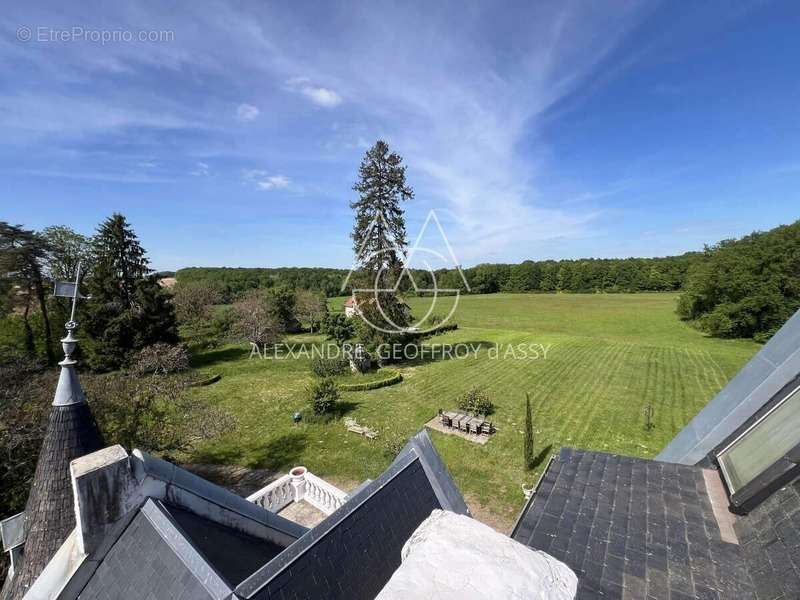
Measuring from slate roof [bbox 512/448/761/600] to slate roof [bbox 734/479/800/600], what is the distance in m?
0.12

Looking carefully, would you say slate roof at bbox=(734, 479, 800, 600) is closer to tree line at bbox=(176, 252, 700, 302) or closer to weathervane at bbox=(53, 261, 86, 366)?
weathervane at bbox=(53, 261, 86, 366)

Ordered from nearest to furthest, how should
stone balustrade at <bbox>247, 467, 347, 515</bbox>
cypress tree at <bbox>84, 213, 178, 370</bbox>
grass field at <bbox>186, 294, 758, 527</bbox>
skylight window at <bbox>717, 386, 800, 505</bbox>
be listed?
skylight window at <bbox>717, 386, 800, 505</bbox> < stone balustrade at <bbox>247, 467, 347, 515</bbox> < grass field at <bbox>186, 294, 758, 527</bbox> < cypress tree at <bbox>84, 213, 178, 370</bbox>

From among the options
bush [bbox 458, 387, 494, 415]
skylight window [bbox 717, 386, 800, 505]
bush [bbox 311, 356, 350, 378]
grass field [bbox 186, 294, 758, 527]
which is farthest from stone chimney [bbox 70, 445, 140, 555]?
bush [bbox 311, 356, 350, 378]

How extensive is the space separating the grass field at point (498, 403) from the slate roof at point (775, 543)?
6607 millimetres

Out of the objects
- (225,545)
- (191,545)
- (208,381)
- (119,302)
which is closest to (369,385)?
(208,381)

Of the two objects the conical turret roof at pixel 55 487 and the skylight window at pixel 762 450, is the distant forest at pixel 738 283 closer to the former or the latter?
the skylight window at pixel 762 450

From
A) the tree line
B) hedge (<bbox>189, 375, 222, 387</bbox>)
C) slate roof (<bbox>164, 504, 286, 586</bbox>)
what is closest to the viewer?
slate roof (<bbox>164, 504, 286, 586</bbox>)

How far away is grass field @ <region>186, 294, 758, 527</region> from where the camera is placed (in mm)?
12766

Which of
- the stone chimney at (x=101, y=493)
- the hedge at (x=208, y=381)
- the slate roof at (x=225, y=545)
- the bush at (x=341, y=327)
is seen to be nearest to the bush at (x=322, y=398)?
the hedge at (x=208, y=381)

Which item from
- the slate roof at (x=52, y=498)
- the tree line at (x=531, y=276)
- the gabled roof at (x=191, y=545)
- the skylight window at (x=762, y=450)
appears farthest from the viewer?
the tree line at (x=531, y=276)

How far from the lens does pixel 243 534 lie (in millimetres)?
4352

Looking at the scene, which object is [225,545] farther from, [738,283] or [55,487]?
[738,283]

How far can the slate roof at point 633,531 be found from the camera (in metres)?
3.67

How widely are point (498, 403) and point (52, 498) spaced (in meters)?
17.6
